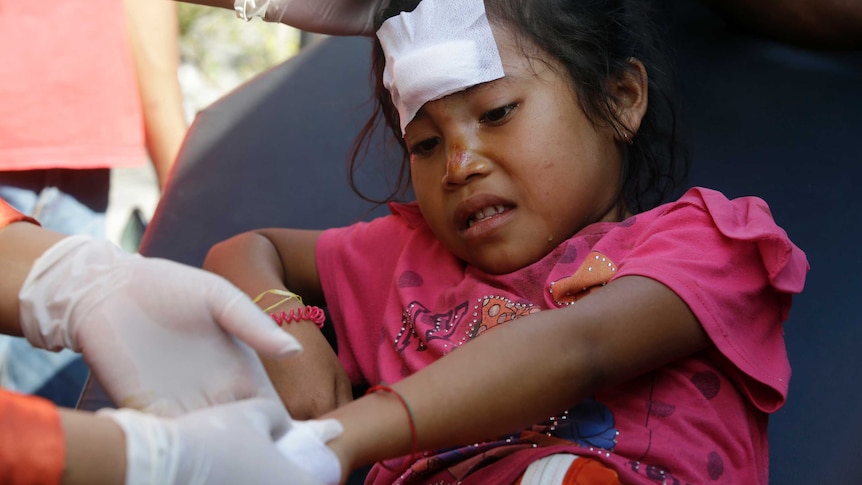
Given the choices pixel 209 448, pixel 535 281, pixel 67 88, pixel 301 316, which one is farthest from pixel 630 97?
pixel 67 88

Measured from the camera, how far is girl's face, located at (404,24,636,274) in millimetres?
1375

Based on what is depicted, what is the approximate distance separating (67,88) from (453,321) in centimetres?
112

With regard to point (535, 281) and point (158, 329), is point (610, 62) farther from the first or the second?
point (158, 329)

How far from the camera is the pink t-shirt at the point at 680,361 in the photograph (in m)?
1.17

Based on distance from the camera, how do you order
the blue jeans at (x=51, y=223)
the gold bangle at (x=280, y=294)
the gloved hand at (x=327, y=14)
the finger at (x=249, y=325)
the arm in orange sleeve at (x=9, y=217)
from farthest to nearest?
the blue jeans at (x=51, y=223)
the gloved hand at (x=327, y=14)
the gold bangle at (x=280, y=294)
the arm in orange sleeve at (x=9, y=217)
the finger at (x=249, y=325)

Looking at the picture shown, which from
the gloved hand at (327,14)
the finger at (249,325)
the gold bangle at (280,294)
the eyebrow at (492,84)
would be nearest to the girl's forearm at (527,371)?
the finger at (249,325)

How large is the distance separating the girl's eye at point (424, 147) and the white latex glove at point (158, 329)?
49 cm

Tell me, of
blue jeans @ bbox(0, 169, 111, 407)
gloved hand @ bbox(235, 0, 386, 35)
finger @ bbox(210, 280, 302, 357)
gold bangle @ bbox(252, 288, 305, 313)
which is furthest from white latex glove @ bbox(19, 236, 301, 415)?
blue jeans @ bbox(0, 169, 111, 407)

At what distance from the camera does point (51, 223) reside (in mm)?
2053

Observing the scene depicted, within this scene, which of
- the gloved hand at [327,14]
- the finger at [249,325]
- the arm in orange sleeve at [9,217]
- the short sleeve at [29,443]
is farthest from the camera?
the gloved hand at [327,14]

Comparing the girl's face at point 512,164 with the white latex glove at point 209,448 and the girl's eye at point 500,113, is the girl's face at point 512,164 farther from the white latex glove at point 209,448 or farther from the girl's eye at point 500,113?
the white latex glove at point 209,448

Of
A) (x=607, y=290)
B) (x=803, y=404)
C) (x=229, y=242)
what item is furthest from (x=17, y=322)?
(x=803, y=404)

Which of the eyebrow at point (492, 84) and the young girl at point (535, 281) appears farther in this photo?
the eyebrow at point (492, 84)

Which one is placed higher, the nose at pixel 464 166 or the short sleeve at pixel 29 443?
the short sleeve at pixel 29 443
